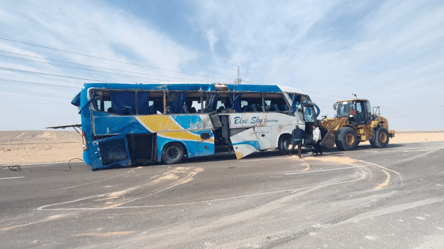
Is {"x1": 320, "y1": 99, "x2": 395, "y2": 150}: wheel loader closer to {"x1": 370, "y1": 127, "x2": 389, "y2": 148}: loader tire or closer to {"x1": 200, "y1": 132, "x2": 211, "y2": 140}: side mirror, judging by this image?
{"x1": 370, "y1": 127, "x2": 389, "y2": 148}: loader tire

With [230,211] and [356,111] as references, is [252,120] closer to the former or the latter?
[230,211]

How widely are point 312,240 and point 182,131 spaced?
7564 millimetres

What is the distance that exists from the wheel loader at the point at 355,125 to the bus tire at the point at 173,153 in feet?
26.7

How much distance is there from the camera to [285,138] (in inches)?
465

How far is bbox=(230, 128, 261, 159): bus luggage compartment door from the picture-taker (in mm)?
10680

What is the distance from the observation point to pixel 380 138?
46.3ft

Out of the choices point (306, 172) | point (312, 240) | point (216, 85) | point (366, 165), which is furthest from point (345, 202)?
point (216, 85)

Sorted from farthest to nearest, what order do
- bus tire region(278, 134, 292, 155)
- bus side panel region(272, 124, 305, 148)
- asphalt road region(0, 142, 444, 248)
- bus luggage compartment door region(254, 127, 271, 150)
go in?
bus tire region(278, 134, 292, 155) → bus side panel region(272, 124, 305, 148) → bus luggage compartment door region(254, 127, 271, 150) → asphalt road region(0, 142, 444, 248)

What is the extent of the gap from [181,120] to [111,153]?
10.1ft

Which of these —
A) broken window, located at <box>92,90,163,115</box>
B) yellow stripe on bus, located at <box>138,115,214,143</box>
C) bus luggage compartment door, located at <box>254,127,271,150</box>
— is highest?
broken window, located at <box>92,90,163,115</box>

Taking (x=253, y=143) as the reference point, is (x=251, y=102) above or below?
above

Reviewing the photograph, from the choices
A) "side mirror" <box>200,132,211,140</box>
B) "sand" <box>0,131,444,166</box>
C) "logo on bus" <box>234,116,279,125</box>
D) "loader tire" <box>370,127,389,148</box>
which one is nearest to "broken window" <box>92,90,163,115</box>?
"side mirror" <box>200,132,211,140</box>

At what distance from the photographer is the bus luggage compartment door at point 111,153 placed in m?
8.73

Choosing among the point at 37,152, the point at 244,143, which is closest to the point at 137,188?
the point at 244,143
